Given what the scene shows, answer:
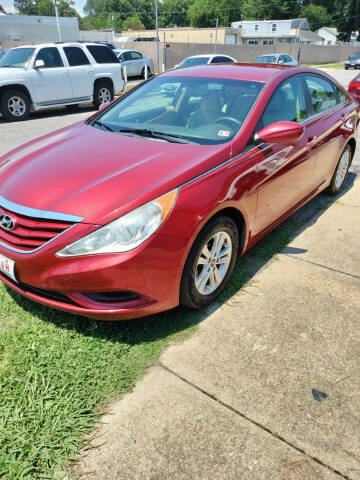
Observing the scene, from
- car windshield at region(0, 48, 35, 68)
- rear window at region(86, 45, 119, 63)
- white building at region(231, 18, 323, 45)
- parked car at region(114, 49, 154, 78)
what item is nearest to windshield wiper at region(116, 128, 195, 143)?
car windshield at region(0, 48, 35, 68)

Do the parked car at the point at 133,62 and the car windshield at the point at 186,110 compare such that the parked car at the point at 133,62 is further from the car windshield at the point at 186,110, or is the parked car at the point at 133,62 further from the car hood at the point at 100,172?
the car hood at the point at 100,172

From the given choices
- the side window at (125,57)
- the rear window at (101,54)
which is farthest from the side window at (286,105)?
the side window at (125,57)

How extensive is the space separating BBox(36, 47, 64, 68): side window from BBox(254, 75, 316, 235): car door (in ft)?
28.5

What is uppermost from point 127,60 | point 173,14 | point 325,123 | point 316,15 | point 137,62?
point 173,14

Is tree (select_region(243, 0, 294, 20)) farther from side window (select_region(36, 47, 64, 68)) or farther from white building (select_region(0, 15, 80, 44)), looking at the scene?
side window (select_region(36, 47, 64, 68))

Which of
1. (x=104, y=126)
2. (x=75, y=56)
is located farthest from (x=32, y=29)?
(x=104, y=126)

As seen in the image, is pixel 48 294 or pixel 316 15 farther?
pixel 316 15

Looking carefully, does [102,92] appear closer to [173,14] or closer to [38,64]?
[38,64]

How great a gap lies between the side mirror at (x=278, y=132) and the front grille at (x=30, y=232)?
1.58 meters

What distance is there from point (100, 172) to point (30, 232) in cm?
59

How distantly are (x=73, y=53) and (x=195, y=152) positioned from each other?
10.0 metres

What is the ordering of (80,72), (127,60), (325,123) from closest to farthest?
(325,123) → (80,72) → (127,60)

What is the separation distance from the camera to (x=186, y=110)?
133 inches

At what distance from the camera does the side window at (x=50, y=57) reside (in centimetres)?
1041
